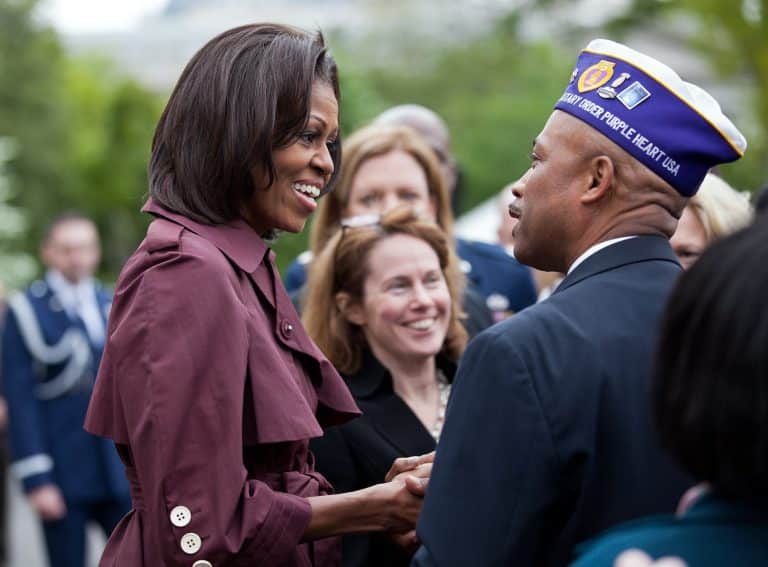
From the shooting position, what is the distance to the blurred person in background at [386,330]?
13.0 feet

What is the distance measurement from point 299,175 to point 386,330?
1168 millimetres

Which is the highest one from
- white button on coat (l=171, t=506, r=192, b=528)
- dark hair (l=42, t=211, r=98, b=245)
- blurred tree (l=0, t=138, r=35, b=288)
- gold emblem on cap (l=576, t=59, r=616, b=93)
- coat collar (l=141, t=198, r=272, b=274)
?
gold emblem on cap (l=576, t=59, r=616, b=93)

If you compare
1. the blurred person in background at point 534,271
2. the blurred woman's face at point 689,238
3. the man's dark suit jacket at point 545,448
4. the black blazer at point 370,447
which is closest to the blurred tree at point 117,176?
the blurred person in background at point 534,271

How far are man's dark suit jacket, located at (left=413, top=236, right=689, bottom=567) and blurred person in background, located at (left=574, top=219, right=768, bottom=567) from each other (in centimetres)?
53

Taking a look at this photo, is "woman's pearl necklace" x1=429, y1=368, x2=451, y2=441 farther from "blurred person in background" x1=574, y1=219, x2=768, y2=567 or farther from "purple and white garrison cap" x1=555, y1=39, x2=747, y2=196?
"blurred person in background" x1=574, y1=219, x2=768, y2=567

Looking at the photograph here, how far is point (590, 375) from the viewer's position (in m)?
2.50

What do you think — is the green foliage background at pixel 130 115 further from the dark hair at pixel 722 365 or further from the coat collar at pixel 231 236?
the dark hair at pixel 722 365

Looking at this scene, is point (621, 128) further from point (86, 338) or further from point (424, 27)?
point (424, 27)

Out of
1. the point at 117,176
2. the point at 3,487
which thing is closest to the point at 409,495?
the point at 3,487

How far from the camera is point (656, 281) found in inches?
106

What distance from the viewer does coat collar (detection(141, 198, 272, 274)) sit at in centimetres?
311

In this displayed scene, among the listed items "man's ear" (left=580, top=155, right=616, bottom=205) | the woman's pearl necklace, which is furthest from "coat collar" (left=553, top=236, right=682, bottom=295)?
the woman's pearl necklace

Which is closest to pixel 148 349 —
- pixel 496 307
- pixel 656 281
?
pixel 656 281

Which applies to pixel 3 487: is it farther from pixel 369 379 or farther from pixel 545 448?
pixel 545 448
